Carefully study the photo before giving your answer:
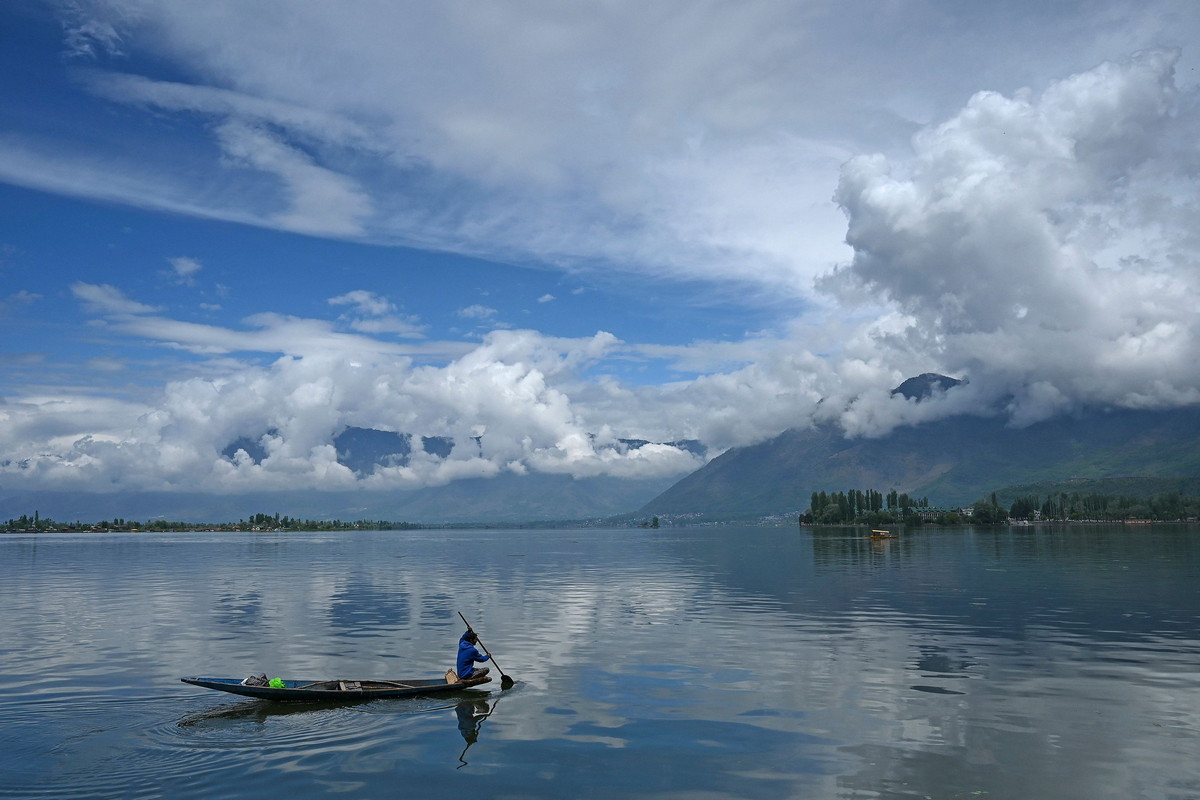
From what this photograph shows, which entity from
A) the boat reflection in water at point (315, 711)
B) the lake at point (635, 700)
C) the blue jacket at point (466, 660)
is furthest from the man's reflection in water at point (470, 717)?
the blue jacket at point (466, 660)

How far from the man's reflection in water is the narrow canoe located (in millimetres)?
1354

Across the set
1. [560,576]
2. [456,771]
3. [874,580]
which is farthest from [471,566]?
[456,771]

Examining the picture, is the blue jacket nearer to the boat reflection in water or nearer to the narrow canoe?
the narrow canoe

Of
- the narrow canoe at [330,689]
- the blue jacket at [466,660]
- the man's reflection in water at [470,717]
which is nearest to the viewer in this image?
the man's reflection in water at [470,717]

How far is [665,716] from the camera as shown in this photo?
36.3m

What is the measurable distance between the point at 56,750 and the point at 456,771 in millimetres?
16597

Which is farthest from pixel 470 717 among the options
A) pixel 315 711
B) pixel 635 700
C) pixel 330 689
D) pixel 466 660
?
pixel 635 700

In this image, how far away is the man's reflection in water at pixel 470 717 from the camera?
33.9m

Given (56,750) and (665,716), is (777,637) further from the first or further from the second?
(56,750)

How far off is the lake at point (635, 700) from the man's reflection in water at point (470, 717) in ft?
0.51

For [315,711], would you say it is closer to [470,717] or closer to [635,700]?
[470,717]

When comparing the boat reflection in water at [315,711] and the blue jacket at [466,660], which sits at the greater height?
the blue jacket at [466,660]

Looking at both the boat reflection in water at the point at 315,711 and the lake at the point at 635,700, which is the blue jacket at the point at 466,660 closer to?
the lake at the point at 635,700

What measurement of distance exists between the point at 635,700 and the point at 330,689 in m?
14.8
